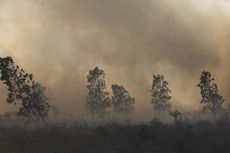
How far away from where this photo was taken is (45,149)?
186 ft

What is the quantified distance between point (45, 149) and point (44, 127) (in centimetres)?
921

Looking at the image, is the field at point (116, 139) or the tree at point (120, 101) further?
the tree at point (120, 101)

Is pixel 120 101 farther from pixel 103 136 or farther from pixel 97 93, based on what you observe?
pixel 103 136

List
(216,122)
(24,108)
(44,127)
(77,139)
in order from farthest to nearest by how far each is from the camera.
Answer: (216,122), (24,108), (44,127), (77,139)

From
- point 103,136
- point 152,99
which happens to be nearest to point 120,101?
point 152,99

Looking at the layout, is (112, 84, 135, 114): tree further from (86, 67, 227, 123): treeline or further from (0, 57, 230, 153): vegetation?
(0, 57, 230, 153): vegetation

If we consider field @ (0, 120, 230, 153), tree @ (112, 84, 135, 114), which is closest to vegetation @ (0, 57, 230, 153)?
field @ (0, 120, 230, 153)

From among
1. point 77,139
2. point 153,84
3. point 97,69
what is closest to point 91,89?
point 97,69

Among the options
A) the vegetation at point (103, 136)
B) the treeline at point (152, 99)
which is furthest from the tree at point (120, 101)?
the vegetation at point (103, 136)

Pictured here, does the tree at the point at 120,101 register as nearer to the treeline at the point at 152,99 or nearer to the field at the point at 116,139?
the treeline at the point at 152,99

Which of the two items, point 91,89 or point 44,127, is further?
point 91,89

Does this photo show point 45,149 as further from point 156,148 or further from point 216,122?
point 216,122

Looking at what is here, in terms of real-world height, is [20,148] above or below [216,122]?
below

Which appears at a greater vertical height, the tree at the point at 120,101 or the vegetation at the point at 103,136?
the tree at the point at 120,101
